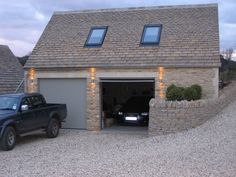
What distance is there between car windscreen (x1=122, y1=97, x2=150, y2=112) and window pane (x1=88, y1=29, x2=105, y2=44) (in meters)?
3.45

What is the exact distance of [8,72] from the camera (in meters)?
28.8

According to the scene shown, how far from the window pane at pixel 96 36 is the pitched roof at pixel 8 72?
6907 millimetres

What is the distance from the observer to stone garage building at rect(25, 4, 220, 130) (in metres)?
19.8

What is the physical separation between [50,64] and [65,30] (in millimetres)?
2752

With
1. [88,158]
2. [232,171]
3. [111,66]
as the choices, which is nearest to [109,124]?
[111,66]

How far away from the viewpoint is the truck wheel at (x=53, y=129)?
17.9 m

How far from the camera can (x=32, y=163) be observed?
12.2 meters

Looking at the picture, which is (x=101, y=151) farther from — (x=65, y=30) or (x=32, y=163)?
(x=65, y=30)

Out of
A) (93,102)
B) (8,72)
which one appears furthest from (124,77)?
(8,72)

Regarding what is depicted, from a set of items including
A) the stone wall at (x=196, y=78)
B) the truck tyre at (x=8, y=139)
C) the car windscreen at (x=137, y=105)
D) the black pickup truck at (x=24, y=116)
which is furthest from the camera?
the car windscreen at (x=137, y=105)

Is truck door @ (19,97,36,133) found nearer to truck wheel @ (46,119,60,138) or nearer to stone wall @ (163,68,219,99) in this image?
truck wheel @ (46,119,60,138)

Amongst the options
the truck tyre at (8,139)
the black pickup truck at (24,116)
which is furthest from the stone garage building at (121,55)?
the truck tyre at (8,139)

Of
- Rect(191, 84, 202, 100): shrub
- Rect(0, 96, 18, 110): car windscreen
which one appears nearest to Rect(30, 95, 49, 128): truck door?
Rect(0, 96, 18, 110): car windscreen

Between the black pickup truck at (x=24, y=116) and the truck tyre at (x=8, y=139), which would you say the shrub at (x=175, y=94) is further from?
the truck tyre at (x=8, y=139)
